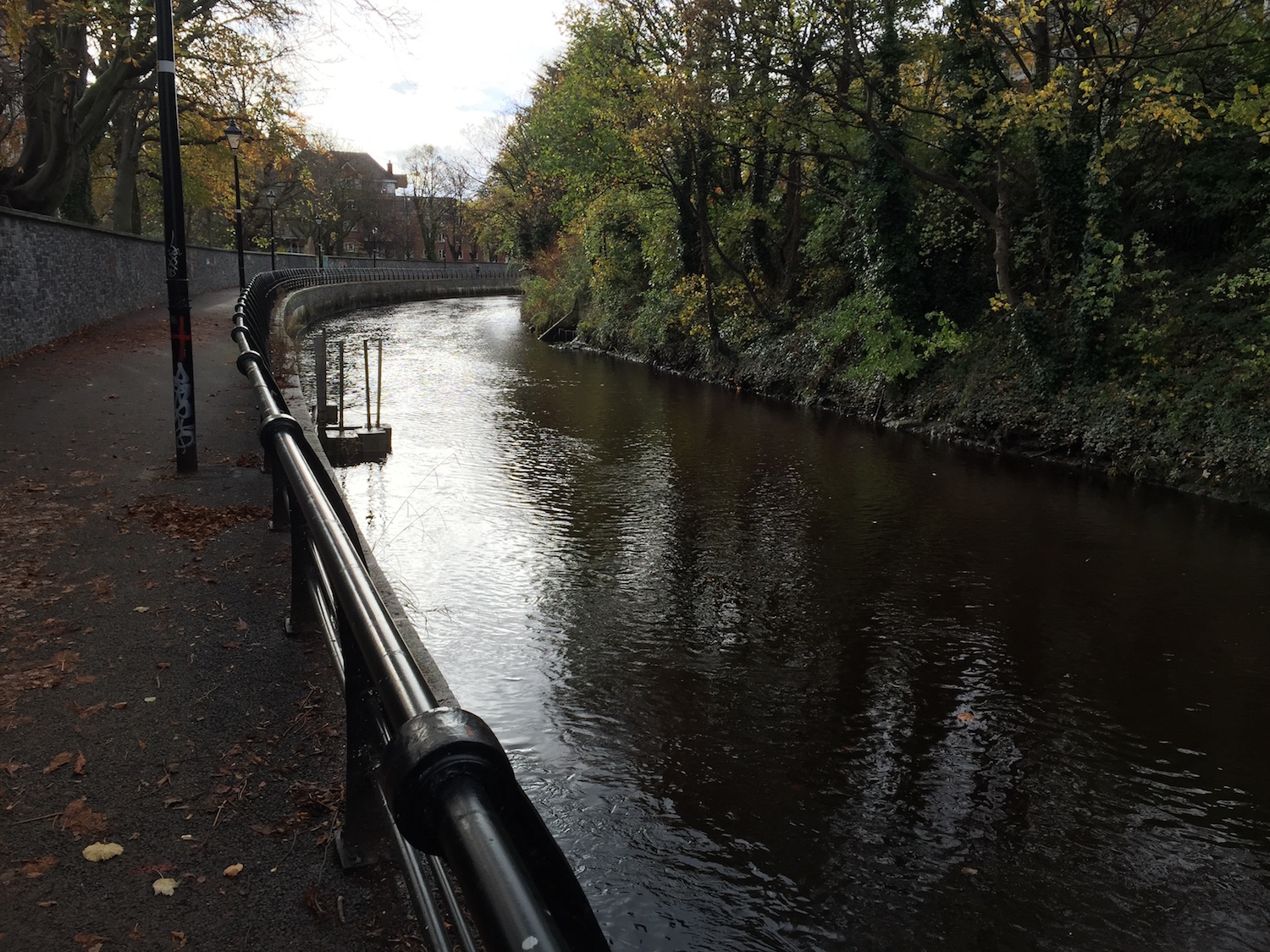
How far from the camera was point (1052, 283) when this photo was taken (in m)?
16.3

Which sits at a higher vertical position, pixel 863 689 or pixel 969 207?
pixel 969 207

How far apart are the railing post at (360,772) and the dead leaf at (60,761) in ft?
4.11

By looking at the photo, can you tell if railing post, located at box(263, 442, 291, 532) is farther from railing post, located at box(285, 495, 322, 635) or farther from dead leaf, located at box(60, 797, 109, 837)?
dead leaf, located at box(60, 797, 109, 837)

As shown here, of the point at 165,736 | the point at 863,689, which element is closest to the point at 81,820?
the point at 165,736

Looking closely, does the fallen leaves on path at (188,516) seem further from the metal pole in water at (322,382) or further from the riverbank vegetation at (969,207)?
the riverbank vegetation at (969,207)

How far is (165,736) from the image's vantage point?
3584 mm

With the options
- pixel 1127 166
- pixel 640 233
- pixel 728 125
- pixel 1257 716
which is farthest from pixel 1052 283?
pixel 640 233

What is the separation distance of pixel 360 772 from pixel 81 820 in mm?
1126

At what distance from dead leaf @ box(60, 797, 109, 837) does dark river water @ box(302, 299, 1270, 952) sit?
2444 mm

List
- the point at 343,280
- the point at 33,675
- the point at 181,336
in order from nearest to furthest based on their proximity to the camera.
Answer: the point at 33,675 → the point at 181,336 → the point at 343,280

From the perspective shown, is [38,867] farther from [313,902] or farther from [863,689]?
[863,689]

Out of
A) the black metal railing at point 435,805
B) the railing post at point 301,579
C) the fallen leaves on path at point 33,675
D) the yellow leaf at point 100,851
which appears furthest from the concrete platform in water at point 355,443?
the black metal railing at point 435,805

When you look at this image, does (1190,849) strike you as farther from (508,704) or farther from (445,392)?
(445,392)

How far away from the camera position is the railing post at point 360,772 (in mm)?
2516
